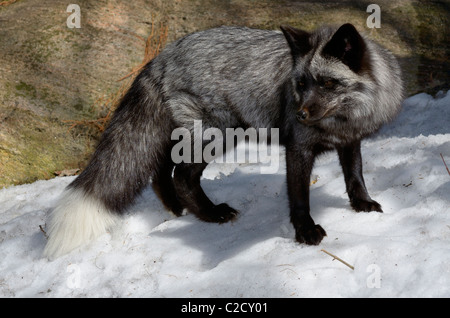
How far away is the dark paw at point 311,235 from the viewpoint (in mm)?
3385

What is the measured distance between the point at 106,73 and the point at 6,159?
5.77 feet

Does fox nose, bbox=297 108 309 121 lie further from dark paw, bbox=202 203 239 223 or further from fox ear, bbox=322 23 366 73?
dark paw, bbox=202 203 239 223

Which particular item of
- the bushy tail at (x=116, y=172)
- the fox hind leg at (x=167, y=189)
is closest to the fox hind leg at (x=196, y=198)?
the fox hind leg at (x=167, y=189)

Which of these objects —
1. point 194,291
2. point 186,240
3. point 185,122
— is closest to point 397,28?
point 185,122

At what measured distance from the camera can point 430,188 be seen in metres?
3.77

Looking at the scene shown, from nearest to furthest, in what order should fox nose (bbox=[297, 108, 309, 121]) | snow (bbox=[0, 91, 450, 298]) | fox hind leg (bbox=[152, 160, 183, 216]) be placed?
1. snow (bbox=[0, 91, 450, 298])
2. fox nose (bbox=[297, 108, 309, 121])
3. fox hind leg (bbox=[152, 160, 183, 216])

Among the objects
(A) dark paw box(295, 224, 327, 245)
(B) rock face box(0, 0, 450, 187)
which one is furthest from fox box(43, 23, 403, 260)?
(B) rock face box(0, 0, 450, 187)

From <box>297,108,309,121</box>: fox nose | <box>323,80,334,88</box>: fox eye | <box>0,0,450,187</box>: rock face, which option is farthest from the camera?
<box>0,0,450,187</box>: rock face

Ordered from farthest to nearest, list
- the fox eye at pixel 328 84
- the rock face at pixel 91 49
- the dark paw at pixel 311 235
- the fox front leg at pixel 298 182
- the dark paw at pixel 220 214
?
the rock face at pixel 91 49 → the dark paw at pixel 220 214 → the fox front leg at pixel 298 182 → the dark paw at pixel 311 235 → the fox eye at pixel 328 84

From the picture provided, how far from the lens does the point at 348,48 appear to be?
3262 mm

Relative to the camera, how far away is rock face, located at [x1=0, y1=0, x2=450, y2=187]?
223 inches

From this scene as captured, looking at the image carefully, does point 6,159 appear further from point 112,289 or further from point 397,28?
point 397,28

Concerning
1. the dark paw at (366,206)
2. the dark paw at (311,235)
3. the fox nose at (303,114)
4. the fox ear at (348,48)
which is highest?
the fox ear at (348,48)

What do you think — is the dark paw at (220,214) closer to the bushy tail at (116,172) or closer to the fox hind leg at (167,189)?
the fox hind leg at (167,189)
